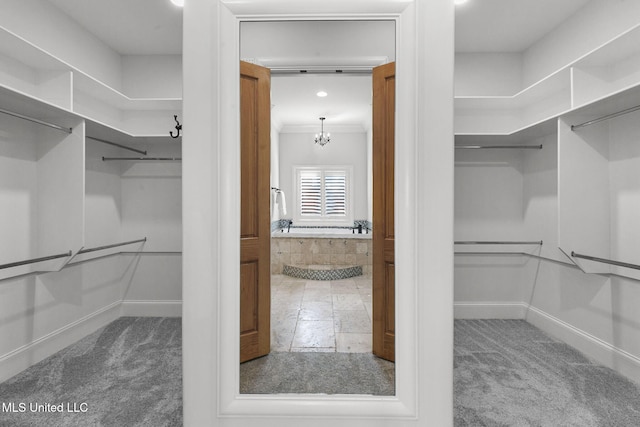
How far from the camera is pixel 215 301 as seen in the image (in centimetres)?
116

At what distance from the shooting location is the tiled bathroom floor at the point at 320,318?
1312 millimetres

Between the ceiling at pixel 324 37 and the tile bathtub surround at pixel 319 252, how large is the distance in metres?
0.52

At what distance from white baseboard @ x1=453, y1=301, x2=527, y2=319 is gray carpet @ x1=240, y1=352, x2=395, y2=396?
2.23 m

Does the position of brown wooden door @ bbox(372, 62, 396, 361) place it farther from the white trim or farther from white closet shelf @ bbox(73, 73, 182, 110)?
white closet shelf @ bbox(73, 73, 182, 110)

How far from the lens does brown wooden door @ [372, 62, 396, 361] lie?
1229 mm

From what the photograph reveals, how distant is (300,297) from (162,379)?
4.38 ft

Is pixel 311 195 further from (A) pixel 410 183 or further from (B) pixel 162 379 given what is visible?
(B) pixel 162 379

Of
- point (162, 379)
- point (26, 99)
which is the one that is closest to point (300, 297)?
point (162, 379)

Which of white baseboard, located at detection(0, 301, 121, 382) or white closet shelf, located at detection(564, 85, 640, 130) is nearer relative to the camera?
white closet shelf, located at detection(564, 85, 640, 130)

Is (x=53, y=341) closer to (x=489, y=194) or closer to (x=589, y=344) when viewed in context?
(x=489, y=194)

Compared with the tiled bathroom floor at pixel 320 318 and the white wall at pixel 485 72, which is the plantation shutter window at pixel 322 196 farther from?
the white wall at pixel 485 72

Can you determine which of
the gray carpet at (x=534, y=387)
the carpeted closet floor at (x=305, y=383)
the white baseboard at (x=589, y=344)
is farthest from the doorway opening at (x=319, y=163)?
the white baseboard at (x=589, y=344)

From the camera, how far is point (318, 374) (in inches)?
48.9

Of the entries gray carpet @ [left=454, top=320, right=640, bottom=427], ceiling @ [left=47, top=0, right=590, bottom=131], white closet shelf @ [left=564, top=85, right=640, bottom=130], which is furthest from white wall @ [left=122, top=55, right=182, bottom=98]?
gray carpet @ [left=454, top=320, right=640, bottom=427]
